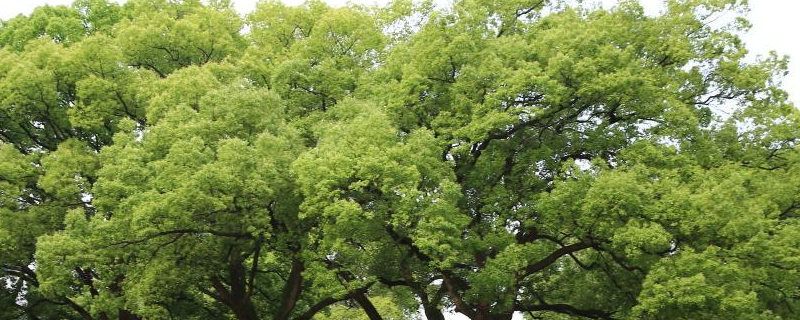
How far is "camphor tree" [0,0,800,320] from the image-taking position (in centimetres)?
1972

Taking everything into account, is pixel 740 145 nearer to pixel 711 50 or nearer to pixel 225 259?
pixel 711 50

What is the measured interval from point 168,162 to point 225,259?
3691 millimetres

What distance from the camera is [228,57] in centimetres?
2573

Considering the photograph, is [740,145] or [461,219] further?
[740,145]

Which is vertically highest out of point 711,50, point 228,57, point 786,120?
point 228,57

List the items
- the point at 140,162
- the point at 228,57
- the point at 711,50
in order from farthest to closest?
1. the point at 228,57
2. the point at 711,50
3. the point at 140,162

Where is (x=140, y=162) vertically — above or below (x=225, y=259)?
above

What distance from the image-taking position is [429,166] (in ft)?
67.4

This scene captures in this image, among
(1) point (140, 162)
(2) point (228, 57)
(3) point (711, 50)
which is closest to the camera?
(1) point (140, 162)

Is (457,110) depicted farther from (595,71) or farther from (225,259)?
(225,259)

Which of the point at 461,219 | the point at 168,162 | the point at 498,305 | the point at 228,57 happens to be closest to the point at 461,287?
the point at 498,305

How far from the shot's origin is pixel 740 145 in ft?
76.7

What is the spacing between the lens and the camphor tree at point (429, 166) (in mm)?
19719

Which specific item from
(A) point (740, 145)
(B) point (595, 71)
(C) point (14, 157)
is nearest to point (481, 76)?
(B) point (595, 71)
